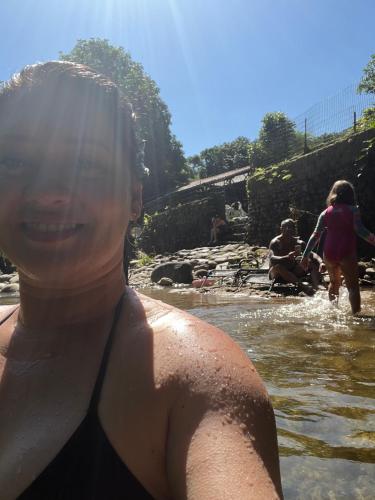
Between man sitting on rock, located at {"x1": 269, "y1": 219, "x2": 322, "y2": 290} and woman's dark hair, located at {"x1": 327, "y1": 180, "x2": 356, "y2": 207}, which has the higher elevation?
woman's dark hair, located at {"x1": 327, "y1": 180, "x2": 356, "y2": 207}

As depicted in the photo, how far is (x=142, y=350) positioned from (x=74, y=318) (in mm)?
328

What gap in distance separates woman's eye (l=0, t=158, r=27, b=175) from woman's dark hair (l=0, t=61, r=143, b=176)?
14 centimetres

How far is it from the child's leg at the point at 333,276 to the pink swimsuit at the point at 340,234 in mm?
128

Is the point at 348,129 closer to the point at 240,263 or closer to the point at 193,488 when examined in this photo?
the point at 240,263

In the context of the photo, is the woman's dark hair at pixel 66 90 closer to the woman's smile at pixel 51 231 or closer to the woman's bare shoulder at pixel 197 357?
the woman's smile at pixel 51 231

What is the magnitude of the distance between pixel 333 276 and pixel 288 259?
89.9 inches

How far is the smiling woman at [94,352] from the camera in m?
0.95

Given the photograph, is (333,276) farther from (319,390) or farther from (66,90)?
(66,90)

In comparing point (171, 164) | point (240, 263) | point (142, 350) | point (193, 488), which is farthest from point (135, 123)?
point (171, 164)

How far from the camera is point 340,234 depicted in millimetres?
5836

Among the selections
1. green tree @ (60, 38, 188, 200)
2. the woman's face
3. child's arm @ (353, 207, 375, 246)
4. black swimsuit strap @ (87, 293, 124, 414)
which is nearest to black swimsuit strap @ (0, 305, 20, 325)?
the woman's face

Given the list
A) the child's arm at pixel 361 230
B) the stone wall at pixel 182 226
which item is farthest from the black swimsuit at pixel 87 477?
the stone wall at pixel 182 226

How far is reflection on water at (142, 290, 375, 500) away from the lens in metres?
1.91

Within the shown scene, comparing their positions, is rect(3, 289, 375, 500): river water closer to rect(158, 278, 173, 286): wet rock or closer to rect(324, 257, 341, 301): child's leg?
rect(324, 257, 341, 301): child's leg
